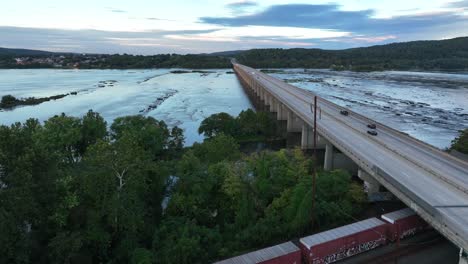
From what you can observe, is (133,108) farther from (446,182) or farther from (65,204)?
(446,182)

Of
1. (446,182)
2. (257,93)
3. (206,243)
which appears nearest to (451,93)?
(257,93)

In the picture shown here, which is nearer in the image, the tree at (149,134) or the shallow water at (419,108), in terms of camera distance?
the tree at (149,134)

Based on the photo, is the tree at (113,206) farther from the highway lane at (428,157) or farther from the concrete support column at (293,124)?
the concrete support column at (293,124)

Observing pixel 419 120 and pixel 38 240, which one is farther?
pixel 419 120

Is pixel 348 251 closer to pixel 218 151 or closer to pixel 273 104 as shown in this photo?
pixel 218 151

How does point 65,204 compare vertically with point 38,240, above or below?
above

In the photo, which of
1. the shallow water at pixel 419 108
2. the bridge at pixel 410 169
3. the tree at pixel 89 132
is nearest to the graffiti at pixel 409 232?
the bridge at pixel 410 169

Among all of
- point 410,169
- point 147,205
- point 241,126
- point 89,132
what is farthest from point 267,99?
point 147,205
